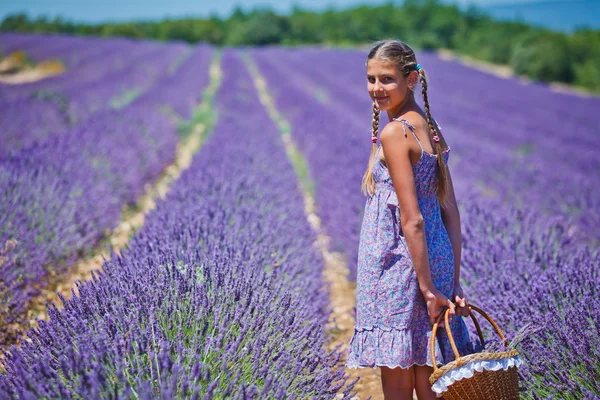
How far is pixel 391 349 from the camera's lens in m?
1.50

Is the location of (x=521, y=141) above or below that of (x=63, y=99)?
below

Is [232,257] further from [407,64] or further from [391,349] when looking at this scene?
[407,64]

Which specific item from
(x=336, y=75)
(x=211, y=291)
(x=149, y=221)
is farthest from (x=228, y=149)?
(x=336, y=75)

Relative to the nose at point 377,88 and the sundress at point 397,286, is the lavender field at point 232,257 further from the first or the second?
the nose at point 377,88

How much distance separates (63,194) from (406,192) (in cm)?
278

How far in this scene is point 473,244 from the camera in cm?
246

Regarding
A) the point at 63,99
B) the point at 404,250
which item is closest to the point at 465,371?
the point at 404,250

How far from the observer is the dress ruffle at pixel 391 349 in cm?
149

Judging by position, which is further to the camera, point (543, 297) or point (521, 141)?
point (521, 141)

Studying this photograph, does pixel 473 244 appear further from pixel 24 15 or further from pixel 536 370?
pixel 24 15

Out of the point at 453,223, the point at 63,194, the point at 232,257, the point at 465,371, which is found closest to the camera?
the point at 465,371

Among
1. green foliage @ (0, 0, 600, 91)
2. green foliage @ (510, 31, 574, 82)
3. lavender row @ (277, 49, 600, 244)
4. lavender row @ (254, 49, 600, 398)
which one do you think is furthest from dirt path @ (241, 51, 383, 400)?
green foliage @ (0, 0, 600, 91)

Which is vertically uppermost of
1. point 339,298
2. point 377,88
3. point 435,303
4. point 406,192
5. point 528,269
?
point 377,88

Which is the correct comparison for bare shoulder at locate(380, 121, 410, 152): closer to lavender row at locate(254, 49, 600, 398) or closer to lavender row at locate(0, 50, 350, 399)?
lavender row at locate(0, 50, 350, 399)
